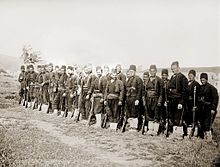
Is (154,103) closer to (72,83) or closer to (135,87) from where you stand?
(135,87)

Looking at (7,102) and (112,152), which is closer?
(112,152)

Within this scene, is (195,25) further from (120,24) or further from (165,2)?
(120,24)

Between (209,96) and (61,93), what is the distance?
140cm

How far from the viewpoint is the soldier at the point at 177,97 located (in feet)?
11.3

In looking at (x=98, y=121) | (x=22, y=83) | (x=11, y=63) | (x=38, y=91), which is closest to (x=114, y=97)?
(x=98, y=121)

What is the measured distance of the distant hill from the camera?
12.5 feet

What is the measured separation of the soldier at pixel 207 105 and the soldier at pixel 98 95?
0.89m

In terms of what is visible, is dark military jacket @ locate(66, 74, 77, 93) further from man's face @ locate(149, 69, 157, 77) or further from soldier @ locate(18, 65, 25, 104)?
man's face @ locate(149, 69, 157, 77)

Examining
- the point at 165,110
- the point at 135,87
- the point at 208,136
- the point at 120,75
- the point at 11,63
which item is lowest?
the point at 208,136

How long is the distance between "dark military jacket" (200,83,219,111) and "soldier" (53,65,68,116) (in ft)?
4.28

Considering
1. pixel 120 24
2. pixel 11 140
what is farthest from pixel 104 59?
pixel 11 140

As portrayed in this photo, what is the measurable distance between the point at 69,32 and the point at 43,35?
263 mm

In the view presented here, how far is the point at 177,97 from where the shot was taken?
3453mm

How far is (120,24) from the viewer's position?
12.2ft
